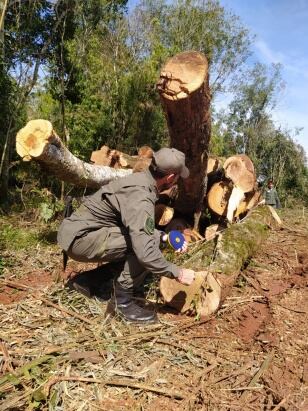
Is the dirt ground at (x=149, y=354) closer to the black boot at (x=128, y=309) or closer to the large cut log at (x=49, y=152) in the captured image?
the black boot at (x=128, y=309)

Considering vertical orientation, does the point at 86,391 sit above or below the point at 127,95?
below

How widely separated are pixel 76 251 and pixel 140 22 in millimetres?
16734

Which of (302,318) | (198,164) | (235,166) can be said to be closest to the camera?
(302,318)

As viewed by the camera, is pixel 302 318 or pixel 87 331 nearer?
pixel 87 331

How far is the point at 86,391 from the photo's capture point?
2.43 m

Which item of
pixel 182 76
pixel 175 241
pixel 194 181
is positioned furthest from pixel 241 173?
pixel 175 241

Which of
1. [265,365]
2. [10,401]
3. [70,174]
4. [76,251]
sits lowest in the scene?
[10,401]

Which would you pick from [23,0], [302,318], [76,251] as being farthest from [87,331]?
[23,0]

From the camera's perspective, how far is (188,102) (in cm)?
391

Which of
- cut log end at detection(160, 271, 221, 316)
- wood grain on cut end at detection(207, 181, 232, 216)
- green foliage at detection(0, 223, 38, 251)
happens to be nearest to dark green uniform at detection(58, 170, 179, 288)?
cut log end at detection(160, 271, 221, 316)

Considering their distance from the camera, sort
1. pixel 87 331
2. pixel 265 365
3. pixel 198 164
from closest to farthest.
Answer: pixel 265 365
pixel 87 331
pixel 198 164

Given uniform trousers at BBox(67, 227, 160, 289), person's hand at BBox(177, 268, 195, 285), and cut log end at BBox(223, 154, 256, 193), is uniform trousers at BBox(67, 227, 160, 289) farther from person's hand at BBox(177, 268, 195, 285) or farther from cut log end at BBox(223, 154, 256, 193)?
cut log end at BBox(223, 154, 256, 193)

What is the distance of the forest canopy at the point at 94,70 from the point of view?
28.4ft

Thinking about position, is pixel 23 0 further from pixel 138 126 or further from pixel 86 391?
pixel 86 391
